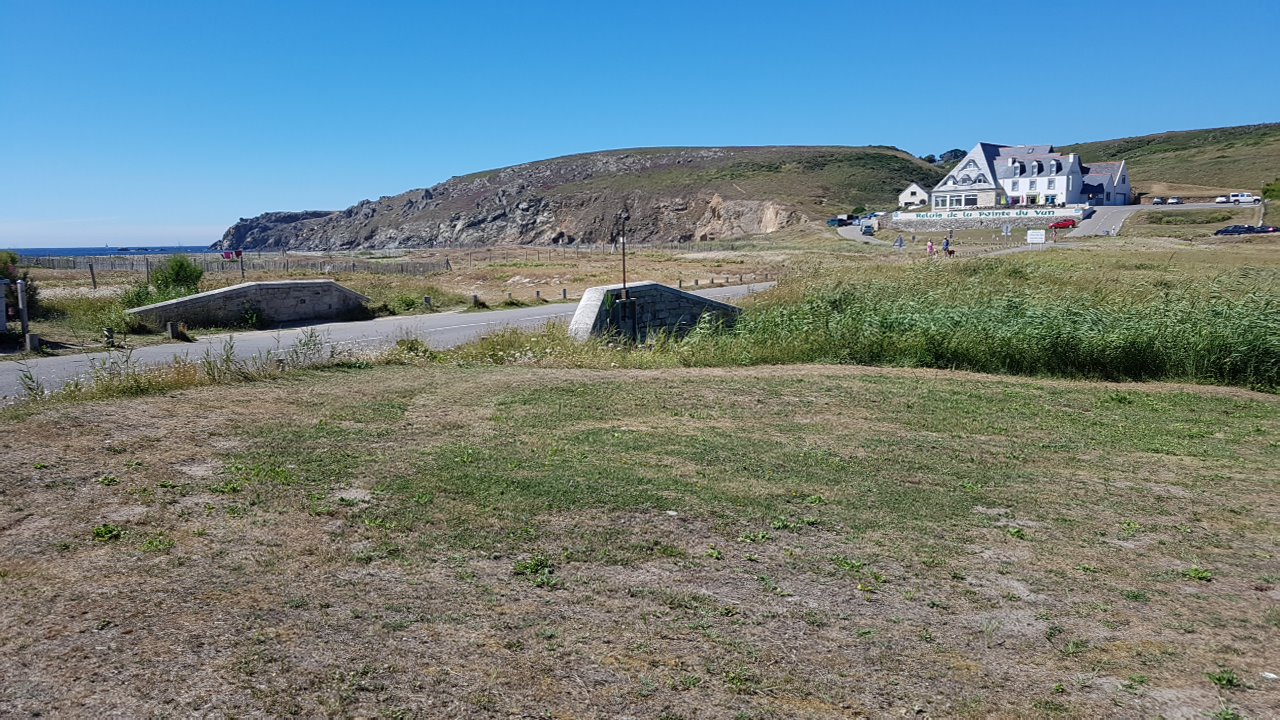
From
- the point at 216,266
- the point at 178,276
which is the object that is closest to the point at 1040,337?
the point at 178,276

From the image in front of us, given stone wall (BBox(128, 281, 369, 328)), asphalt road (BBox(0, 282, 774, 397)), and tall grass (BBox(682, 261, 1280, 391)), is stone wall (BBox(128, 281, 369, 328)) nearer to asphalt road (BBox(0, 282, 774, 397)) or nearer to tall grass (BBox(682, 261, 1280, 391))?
asphalt road (BBox(0, 282, 774, 397))

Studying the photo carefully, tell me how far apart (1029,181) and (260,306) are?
9230 centimetres

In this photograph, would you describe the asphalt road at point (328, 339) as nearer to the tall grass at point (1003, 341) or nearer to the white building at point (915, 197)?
the tall grass at point (1003, 341)

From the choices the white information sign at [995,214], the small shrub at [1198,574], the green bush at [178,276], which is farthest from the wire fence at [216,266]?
the small shrub at [1198,574]

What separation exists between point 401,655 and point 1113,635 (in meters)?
3.49

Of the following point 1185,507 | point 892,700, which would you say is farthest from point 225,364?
point 1185,507

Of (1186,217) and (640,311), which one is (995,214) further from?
(640,311)

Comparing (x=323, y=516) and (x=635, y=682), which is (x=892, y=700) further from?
(x=323, y=516)

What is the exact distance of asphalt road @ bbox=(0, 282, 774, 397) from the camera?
40.0 feet

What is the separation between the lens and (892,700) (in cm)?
401

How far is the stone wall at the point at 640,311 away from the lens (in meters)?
16.2

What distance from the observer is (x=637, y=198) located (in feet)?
406

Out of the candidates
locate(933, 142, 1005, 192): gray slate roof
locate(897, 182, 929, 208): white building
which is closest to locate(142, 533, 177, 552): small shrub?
locate(933, 142, 1005, 192): gray slate roof

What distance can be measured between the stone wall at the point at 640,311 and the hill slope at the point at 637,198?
251 ft
